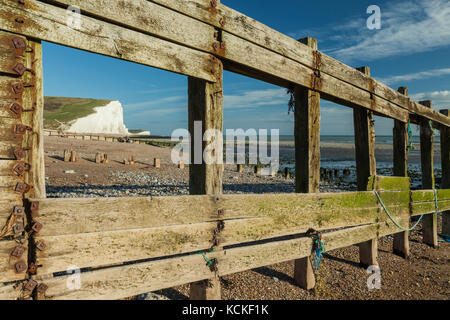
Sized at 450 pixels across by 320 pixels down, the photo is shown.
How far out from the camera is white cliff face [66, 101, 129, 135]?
90.4 meters

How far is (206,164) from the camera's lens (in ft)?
12.1

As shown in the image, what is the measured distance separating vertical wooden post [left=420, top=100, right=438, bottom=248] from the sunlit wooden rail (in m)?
3.76

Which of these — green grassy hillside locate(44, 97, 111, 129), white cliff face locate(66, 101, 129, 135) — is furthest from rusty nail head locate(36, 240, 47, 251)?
white cliff face locate(66, 101, 129, 135)

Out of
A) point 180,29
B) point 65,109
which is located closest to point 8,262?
point 180,29

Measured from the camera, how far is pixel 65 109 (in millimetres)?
108188

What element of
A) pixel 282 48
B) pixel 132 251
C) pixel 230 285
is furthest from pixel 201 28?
pixel 230 285

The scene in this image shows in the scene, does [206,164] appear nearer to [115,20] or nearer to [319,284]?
[115,20]

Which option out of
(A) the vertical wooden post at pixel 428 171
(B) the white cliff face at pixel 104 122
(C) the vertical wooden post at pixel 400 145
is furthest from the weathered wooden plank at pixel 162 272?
(B) the white cliff face at pixel 104 122

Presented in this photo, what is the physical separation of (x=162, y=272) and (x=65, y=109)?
12058 cm

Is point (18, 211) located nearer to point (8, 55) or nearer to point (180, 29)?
point (8, 55)

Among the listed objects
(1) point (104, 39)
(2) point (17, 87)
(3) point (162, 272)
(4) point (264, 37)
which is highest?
(4) point (264, 37)

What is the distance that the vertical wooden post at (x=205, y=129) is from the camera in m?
3.70

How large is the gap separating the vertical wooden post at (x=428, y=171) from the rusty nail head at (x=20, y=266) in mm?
9457

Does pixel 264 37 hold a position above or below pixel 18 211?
above
